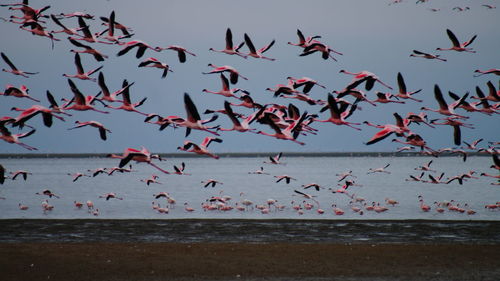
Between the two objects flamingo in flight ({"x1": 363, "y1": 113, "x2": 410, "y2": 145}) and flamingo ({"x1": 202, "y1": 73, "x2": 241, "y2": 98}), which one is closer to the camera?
flamingo in flight ({"x1": 363, "y1": 113, "x2": 410, "y2": 145})

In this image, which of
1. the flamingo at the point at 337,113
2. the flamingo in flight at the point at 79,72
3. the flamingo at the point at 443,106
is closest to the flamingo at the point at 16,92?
the flamingo in flight at the point at 79,72

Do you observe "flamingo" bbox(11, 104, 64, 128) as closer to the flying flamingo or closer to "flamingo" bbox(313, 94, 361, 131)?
the flying flamingo

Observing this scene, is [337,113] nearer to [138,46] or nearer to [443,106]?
Result: [443,106]

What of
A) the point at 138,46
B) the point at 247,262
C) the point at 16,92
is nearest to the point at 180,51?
the point at 138,46

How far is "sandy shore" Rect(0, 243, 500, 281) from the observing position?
1812 cm

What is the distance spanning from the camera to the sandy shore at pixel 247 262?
18.1m

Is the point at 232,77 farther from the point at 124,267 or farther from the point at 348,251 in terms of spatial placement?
the point at 348,251

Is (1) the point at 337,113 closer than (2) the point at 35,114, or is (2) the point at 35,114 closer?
(2) the point at 35,114

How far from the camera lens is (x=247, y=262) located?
20.1m

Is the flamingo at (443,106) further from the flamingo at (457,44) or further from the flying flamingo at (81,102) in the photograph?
the flying flamingo at (81,102)

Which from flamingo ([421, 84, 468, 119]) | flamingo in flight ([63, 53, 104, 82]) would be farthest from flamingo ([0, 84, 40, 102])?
flamingo ([421, 84, 468, 119])

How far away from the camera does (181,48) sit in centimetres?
1612

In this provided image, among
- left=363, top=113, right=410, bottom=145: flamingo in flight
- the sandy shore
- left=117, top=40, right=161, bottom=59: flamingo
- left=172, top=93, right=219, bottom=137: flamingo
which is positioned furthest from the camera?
the sandy shore

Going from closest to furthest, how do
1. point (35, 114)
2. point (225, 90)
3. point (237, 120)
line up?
point (35, 114)
point (237, 120)
point (225, 90)
